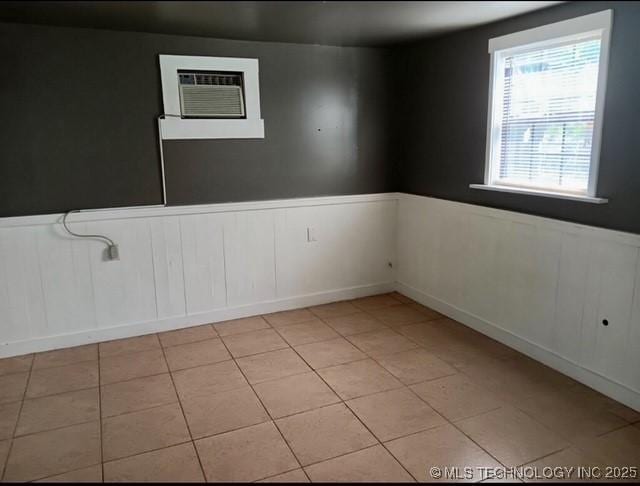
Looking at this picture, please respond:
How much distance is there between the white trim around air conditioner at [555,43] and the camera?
8.81ft

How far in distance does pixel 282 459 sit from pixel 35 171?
250cm

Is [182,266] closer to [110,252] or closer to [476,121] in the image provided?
[110,252]

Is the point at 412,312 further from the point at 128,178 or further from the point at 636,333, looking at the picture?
the point at 128,178

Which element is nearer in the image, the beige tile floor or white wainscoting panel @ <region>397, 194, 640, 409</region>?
the beige tile floor

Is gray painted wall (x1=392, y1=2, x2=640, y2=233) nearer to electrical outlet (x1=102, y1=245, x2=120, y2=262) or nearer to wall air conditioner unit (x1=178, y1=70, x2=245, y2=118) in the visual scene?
wall air conditioner unit (x1=178, y1=70, x2=245, y2=118)

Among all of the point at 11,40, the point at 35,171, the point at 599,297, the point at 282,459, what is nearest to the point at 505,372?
the point at 599,297

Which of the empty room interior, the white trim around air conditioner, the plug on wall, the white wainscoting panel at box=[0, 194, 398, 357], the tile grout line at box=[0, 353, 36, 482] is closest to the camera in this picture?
the tile grout line at box=[0, 353, 36, 482]

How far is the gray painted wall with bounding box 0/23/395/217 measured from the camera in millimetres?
3312

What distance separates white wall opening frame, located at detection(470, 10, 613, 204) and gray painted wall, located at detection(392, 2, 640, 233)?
37 millimetres

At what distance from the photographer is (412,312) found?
14.0ft

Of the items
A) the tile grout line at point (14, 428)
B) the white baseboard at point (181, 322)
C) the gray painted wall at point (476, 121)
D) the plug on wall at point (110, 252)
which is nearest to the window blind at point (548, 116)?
the gray painted wall at point (476, 121)

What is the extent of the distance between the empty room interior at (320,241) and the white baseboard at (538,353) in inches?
0.8

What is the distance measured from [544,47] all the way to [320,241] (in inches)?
87.8

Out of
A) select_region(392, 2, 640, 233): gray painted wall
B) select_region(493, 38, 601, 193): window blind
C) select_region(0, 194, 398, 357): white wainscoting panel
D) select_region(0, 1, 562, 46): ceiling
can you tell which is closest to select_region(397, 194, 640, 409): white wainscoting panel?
select_region(392, 2, 640, 233): gray painted wall
